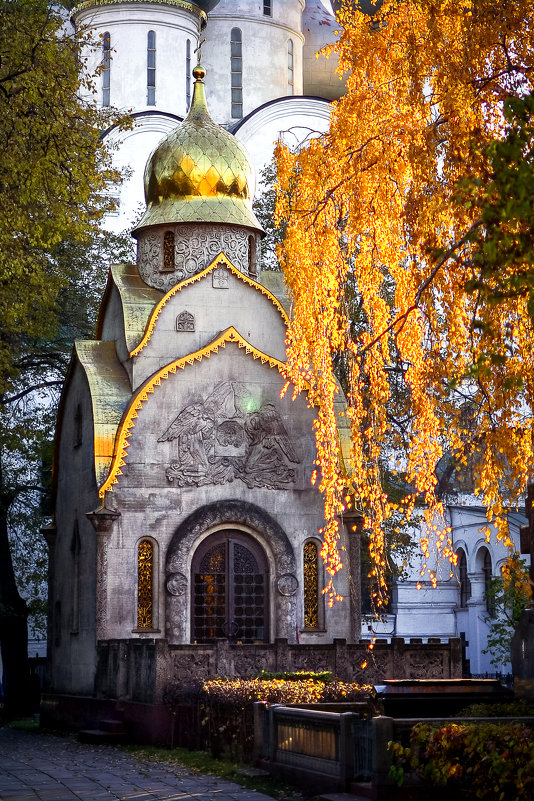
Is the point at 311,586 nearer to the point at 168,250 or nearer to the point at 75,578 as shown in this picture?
the point at 75,578

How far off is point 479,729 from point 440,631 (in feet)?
109

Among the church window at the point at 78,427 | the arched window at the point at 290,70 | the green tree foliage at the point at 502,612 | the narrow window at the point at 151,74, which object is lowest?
the green tree foliage at the point at 502,612

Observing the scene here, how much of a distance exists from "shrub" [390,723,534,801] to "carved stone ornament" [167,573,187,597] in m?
9.87

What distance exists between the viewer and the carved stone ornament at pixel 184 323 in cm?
2234

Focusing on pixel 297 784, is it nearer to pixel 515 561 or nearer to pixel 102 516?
pixel 515 561

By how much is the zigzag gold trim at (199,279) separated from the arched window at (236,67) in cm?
2595

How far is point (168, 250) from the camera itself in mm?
23797

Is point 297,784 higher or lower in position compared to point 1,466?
lower

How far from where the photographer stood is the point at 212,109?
4741 cm

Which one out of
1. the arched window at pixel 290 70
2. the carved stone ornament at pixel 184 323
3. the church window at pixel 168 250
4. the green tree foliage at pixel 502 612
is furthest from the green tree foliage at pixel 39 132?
the arched window at pixel 290 70

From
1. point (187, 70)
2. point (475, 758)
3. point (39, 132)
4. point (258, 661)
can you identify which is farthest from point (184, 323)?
point (187, 70)

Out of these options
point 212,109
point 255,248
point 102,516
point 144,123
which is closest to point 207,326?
point 255,248

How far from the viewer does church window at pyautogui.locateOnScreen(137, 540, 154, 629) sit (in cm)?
2073

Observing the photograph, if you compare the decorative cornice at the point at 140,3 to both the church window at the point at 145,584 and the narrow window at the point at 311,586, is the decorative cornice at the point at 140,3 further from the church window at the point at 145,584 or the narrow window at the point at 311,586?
the church window at the point at 145,584
